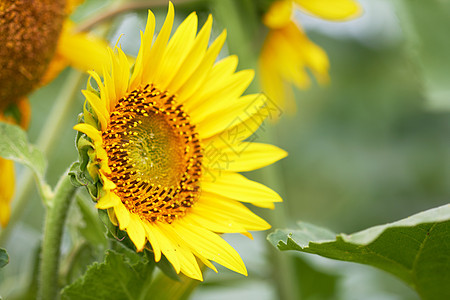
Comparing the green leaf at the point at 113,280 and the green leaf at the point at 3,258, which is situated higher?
the green leaf at the point at 3,258

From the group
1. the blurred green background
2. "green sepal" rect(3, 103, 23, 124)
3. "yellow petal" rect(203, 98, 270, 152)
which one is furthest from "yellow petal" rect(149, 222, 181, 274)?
the blurred green background

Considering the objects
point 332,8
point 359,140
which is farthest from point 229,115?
point 359,140

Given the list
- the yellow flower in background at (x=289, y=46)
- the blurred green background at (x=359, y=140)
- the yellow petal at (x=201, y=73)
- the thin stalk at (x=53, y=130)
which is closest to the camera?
the yellow petal at (x=201, y=73)

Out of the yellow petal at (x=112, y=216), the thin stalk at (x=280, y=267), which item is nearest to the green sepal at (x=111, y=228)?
the yellow petal at (x=112, y=216)

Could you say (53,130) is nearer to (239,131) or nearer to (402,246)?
(239,131)

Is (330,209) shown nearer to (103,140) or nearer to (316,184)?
(316,184)

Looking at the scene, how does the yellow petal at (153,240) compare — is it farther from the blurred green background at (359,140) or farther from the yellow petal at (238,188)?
the blurred green background at (359,140)
